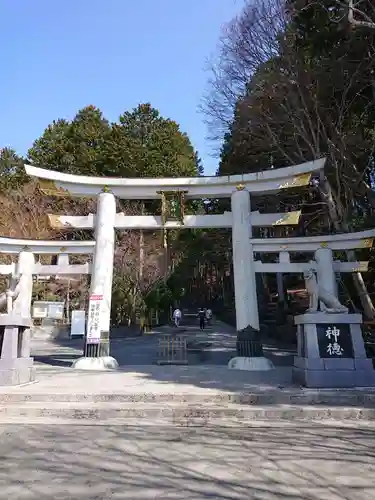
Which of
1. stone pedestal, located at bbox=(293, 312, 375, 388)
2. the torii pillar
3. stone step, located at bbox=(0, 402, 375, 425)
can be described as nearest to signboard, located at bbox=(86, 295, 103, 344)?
the torii pillar

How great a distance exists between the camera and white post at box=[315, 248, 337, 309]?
38.4 feet

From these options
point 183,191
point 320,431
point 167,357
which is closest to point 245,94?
point 183,191

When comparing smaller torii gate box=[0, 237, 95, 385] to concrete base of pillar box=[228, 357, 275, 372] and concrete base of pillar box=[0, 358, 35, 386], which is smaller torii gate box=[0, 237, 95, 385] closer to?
concrete base of pillar box=[0, 358, 35, 386]

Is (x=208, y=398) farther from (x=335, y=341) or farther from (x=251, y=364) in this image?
(x=251, y=364)

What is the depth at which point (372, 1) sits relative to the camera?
10.8 meters

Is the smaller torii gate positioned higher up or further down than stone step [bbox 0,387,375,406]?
higher up

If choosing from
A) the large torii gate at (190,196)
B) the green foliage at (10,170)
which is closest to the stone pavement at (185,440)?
the large torii gate at (190,196)

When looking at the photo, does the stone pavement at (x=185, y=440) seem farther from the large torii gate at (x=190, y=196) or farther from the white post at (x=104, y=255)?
the large torii gate at (x=190, y=196)

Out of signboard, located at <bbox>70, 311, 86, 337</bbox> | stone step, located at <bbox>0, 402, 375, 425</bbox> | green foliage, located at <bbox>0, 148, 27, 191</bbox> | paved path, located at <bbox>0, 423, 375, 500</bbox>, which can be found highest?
green foliage, located at <bbox>0, 148, 27, 191</bbox>

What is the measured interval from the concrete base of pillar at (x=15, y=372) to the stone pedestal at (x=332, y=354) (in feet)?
19.1

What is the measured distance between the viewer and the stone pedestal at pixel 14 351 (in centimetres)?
830

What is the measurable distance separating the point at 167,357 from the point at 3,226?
15.0m

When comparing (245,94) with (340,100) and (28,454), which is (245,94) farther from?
(28,454)

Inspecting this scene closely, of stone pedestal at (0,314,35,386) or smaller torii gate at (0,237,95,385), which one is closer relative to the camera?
stone pedestal at (0,314,35,386)
